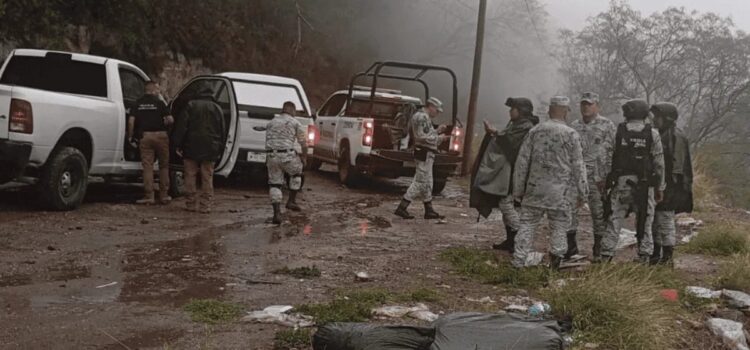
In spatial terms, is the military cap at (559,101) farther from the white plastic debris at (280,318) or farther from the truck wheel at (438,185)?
the truck wheel at (438,185)

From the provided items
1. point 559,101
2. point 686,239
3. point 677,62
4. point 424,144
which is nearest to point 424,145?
point 424,144

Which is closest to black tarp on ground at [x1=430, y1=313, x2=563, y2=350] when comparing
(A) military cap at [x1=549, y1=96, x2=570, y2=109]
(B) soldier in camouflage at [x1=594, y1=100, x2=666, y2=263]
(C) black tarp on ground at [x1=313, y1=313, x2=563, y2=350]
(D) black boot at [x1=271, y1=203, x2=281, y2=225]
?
(C) black tarp on ground at [x1=313, y1=313, x2=563, y2=350]

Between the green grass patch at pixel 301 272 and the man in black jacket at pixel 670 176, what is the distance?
350 cm

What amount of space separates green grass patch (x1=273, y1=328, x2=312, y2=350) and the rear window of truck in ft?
19.1

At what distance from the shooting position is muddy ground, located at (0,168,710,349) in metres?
4.63

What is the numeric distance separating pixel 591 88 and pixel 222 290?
33.8 metres

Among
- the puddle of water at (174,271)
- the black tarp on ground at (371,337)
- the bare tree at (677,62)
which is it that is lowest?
the puddle of water at (174,271)

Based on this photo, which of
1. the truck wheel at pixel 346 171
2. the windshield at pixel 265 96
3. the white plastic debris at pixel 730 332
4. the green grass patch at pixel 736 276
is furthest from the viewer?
the truck wheel at pixel 346 171

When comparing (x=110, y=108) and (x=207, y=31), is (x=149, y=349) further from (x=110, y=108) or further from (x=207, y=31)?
(x=207, y=31)

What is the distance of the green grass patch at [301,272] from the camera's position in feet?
20.8

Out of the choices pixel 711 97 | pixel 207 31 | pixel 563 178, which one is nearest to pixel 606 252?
pixel 563 178

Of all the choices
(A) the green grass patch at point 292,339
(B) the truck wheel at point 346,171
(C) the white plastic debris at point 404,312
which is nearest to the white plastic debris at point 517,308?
(C) the white plastic debris at point 404,312

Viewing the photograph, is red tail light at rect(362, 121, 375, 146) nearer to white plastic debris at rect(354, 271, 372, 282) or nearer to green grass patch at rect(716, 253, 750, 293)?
white plastic debris at rect(354, 271, 372, 282)

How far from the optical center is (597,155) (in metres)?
7.35
